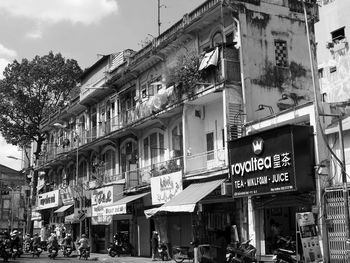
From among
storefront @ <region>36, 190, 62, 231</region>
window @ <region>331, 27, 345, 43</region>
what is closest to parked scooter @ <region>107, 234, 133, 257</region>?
storefront @ <region>36, 190, 62, 231</region>

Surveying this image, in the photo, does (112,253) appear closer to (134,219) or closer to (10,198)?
(134,219)

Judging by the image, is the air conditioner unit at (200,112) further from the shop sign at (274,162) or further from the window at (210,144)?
the shop sign at (274,162)

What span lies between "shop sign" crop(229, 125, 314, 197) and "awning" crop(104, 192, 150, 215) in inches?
333

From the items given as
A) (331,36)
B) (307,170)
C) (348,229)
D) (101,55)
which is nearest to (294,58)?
(331,36)

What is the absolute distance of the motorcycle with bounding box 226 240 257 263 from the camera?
16.8 m

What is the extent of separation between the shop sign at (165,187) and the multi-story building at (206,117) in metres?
0.05

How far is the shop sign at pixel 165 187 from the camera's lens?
22.9 meters

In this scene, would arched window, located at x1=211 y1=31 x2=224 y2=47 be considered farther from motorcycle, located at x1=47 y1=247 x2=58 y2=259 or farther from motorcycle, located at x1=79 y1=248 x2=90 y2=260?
motorcycle, located at x1=47 y1=247 x2=58 y2=259

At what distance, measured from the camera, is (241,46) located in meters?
21.2

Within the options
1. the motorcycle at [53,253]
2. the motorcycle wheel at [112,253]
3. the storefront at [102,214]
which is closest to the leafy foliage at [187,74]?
the storefront at [102,214]

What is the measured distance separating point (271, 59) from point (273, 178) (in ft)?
21.9

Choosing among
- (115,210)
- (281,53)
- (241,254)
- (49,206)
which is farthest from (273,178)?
(49,206)

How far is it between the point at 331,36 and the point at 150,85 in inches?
401

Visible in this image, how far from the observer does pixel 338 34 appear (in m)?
22.7
